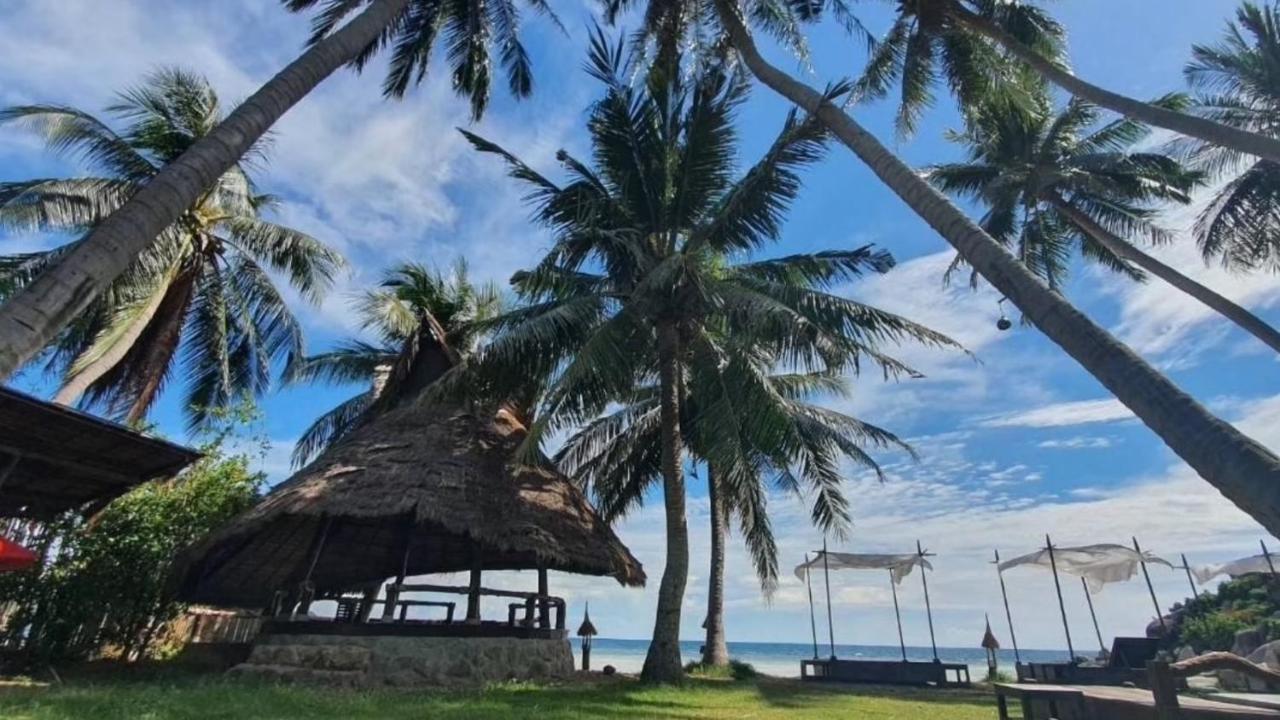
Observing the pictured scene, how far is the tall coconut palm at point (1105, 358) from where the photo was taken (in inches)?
135

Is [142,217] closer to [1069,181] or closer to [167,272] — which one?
[167,272]

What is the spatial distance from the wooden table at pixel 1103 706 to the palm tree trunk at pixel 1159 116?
219 inches

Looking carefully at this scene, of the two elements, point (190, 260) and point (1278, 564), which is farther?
point (1278, 564)

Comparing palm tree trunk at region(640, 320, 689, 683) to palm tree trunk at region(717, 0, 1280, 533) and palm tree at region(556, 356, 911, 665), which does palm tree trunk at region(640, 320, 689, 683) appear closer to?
palm tree at region(556, 356, 911, 665)

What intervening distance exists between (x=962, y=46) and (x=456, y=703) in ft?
37.2

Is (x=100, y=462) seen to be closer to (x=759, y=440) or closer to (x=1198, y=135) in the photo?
(x=759, y=440)

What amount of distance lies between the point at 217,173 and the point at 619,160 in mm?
7730

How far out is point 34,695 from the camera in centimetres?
735

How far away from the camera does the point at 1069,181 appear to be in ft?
48.8

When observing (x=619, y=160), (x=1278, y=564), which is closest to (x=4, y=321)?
(x=619, y=160)

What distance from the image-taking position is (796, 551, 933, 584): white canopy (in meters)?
18.9

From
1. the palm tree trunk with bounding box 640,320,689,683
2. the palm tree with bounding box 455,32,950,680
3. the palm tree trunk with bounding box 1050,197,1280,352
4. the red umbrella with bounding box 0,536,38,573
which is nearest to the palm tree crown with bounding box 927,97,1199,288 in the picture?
the palm tree trunk with bounding box 1050,197,1280,352

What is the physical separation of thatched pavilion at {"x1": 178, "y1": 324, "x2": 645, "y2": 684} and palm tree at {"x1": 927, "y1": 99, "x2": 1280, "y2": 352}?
37.8 feet

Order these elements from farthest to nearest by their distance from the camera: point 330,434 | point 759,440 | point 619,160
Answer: point 330,434, point 619,160, point 759,440
